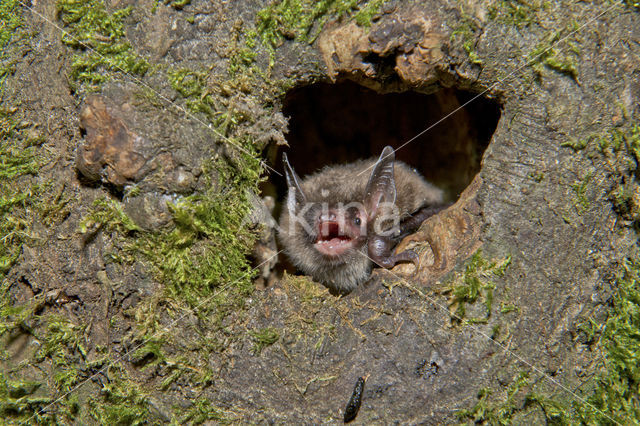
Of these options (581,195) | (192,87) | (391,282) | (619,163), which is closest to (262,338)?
(391,282)

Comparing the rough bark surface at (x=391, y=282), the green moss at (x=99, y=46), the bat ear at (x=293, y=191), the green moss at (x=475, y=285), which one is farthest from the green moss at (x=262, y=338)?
the green moss at (x=99, y=46)

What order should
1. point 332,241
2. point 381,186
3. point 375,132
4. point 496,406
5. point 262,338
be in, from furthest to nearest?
point 375,132 → point 332,241 → point 381,186 → point 262,338 → point 496,406

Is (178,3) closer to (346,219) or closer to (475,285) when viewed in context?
(346,219)

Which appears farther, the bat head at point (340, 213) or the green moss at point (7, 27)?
the bat head at point (340, 213)

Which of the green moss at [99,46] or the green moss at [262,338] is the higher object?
the green moss at [99,46]

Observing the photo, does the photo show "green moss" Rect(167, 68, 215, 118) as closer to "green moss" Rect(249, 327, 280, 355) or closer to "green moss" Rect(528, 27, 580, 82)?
"green moss" Rect(249, 327, 280, 355)

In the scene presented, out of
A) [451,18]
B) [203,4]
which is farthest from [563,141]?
[203,4]

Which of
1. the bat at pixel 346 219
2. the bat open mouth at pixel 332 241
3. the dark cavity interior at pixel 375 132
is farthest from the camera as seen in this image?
the dark cavity interior at pixel 375 132

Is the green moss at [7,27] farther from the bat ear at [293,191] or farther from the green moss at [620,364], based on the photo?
the green moss at [620,364]
